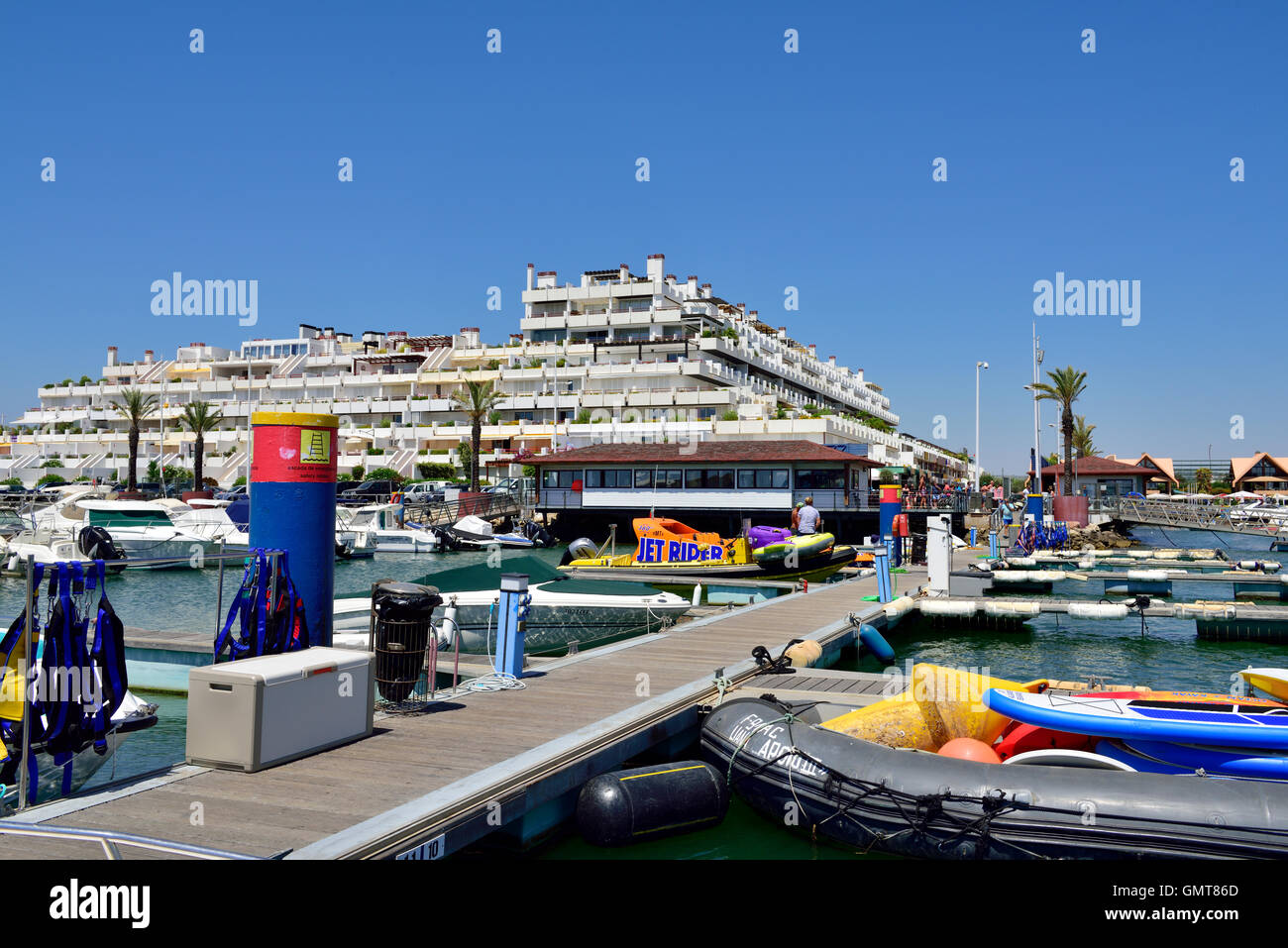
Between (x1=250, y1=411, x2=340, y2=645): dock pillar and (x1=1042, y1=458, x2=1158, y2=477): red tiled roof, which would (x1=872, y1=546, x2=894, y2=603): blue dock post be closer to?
(x1=250, y1=411, x2=340, y2=645): dock pillar

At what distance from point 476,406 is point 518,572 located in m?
52.3

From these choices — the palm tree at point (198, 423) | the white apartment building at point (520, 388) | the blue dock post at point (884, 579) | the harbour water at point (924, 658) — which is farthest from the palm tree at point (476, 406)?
the blue dock post at point (884, 579)

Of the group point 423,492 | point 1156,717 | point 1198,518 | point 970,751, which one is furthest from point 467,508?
point 1156,717

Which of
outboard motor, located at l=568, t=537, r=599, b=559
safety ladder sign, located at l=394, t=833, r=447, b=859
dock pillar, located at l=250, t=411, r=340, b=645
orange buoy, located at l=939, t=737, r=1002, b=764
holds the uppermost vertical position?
dock pillar, located at l=250, t=411, r=340, b=645

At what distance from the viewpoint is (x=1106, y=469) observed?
81312 mm

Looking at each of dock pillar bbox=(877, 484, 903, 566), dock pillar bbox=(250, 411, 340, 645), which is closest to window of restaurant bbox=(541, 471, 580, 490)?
dock pillar bbox=(877, 484, 903, 566)

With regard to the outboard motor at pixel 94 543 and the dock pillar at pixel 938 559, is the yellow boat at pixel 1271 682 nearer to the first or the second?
the dock pillar at pixel 938 559

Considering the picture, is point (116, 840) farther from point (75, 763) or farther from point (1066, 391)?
point (1066, 391)

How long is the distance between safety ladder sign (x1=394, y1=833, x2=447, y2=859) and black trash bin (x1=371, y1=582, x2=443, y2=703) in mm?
3301

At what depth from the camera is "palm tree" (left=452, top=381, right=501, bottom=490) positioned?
66581mm

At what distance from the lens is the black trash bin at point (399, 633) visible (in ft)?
30.3

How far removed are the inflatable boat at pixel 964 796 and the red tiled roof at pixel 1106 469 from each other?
248ft
